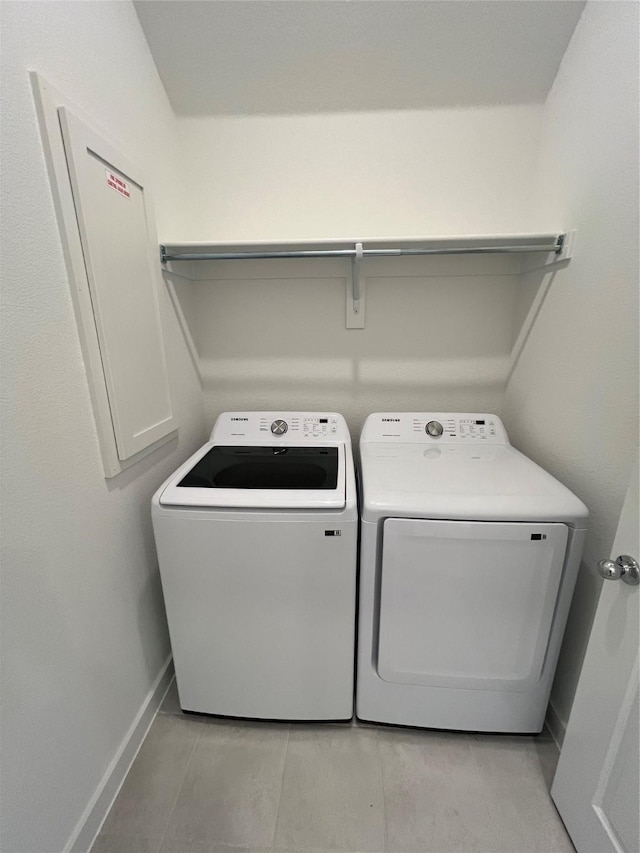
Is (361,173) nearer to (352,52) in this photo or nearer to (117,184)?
(352,52)

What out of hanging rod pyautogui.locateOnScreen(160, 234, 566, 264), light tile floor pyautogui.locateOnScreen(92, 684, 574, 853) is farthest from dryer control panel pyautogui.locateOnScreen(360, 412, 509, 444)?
light tile floor pyautogui.locateOnScreen(92, 684, 574, 853)

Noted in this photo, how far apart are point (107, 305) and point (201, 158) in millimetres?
1005

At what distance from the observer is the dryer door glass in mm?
1247

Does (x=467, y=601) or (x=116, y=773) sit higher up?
(x=467, y=601)

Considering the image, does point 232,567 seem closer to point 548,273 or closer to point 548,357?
point 548,357

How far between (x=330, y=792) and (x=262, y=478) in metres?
1.08

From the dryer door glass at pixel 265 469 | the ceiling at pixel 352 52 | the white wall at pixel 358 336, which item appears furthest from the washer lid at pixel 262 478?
the ceiling at pixel 352 52

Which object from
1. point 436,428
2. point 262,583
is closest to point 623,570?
point 436,428

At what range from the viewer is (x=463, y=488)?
1143 millimetres

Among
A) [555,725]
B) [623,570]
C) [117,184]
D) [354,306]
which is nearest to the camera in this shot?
[623,570]

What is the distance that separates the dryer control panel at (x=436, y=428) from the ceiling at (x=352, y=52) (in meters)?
1.32

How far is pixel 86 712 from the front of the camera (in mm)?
1009

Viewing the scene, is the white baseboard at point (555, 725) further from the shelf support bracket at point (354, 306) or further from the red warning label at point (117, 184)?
the red warning label at point (117, 184)

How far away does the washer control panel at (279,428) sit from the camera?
161 cm
